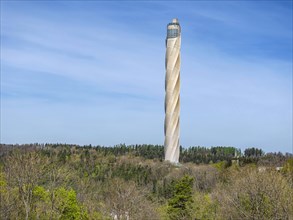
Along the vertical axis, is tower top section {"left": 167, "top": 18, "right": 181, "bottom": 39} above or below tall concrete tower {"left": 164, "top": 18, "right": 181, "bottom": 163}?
Result: above

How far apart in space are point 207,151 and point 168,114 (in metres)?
65.6

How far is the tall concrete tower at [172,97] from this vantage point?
70000mm

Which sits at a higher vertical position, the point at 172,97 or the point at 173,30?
the point at 173,30

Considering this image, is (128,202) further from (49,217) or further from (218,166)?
(218,166)

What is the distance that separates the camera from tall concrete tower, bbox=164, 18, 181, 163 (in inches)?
2756

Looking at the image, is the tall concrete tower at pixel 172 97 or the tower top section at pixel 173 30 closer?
the tall concrete tower at pixel 172 97

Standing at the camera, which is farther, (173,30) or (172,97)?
(173,30)

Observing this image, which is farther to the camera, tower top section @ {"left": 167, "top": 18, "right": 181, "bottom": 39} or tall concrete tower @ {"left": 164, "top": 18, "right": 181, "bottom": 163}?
tower top section @ {"left": 167, "top": 18, "right": 181, "bottom": 39}

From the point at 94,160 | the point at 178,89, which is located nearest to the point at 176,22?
the point at 178,89

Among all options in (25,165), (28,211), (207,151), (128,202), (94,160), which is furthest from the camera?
(207,151)

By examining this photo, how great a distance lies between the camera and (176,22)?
73000 mm

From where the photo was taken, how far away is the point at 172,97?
70125 mm

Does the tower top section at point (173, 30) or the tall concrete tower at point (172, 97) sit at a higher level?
the tower top section at point (173, 30)

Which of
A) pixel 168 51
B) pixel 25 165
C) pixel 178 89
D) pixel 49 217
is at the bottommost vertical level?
pixel 49 217
